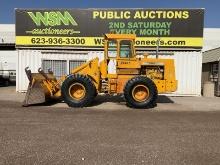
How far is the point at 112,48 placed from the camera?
584 inches

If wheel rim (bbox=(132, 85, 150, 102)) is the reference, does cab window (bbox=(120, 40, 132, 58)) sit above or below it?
above

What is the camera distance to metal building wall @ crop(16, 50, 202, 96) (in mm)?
20000

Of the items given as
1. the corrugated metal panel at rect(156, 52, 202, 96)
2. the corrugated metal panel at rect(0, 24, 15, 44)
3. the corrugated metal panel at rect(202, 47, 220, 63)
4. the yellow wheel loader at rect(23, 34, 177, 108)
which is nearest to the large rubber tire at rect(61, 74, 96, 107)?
the yellow wheel loader at rect(23, 34, 177, 108)

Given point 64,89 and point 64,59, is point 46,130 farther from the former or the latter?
→ point 64,59

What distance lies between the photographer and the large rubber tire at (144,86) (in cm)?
1420

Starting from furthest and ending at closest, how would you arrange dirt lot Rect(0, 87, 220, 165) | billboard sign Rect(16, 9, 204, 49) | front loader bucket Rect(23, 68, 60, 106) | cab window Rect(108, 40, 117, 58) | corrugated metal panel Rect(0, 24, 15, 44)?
corrugated metal panel Rect(0, 24, 15, 44) < billboard sign Rect(16, 9, 204, 49) < cab window Rect(108, 40, 117, 58) < front loader bucket Rect(23, 68, 60, 106) < dirt lot Rect(0, 87, 220, 165)

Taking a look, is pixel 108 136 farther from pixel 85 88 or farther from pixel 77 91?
pixel 77 91

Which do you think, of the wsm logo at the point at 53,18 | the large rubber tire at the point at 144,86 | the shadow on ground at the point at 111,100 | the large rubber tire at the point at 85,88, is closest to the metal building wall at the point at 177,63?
the wsm logo at the point at 53,18

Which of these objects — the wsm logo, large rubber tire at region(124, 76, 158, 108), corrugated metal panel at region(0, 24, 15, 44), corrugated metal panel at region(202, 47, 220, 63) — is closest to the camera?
large rubber tire at region(124, 76, 158, 108)

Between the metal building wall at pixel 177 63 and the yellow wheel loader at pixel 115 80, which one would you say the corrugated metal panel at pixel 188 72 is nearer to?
the metal building wall at pixel 177 63

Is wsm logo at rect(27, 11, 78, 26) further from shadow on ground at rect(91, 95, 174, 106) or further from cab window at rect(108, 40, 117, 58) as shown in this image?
cab window at rect(108, 40, 117, 58)

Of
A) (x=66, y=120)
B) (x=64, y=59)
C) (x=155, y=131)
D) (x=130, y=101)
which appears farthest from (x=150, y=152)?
(x=64, y=59)

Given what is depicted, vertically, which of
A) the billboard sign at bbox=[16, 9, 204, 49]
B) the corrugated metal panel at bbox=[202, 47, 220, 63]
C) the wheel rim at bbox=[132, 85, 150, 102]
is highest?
the billboard sign at bbox=[16, 9, 204, 49]

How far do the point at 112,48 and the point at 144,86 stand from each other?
7.05ft
